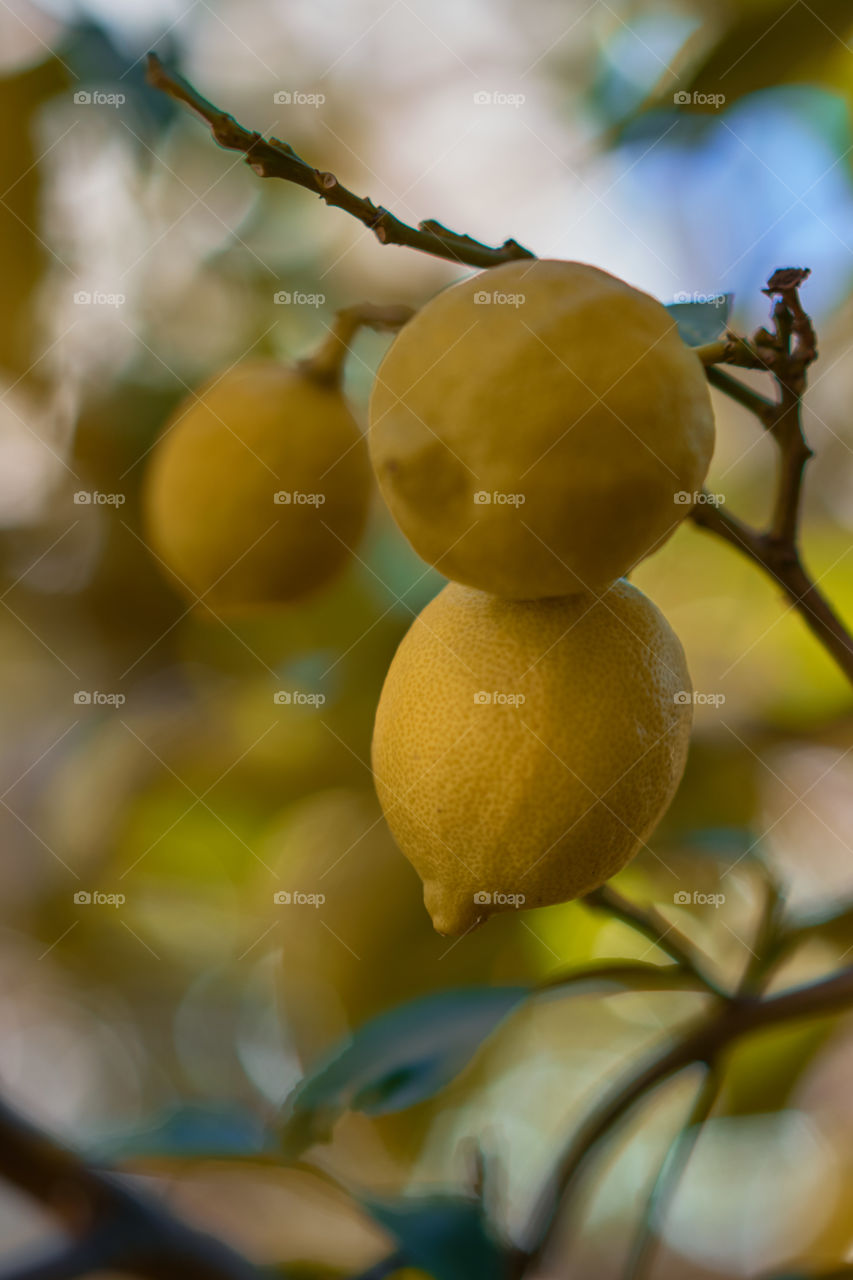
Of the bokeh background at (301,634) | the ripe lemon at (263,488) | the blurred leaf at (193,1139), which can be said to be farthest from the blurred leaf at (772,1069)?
the ripe lemon at (263,488)

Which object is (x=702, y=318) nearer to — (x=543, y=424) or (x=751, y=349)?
(x=751, y=349)

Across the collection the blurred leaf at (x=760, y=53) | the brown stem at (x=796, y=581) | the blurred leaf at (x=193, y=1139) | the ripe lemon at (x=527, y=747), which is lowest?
the blurred leaf at (x=193, y=1139)

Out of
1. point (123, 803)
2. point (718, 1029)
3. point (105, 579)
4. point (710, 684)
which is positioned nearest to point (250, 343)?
point (105, 579)

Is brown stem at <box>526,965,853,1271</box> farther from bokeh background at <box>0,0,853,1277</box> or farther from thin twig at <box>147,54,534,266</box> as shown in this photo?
thin twig at <box>147,54,534,266</box>

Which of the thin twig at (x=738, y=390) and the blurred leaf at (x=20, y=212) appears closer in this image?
the thin twig at (x=738, y=390)

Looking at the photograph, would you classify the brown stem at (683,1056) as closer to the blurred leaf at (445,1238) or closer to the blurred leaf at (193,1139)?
the blurred leaf at (445,1238)

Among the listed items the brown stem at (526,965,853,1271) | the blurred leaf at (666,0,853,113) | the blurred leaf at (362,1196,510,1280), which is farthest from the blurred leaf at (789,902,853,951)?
the blurred leaf at (666,0,853,113)

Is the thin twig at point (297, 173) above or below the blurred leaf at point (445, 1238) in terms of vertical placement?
above
